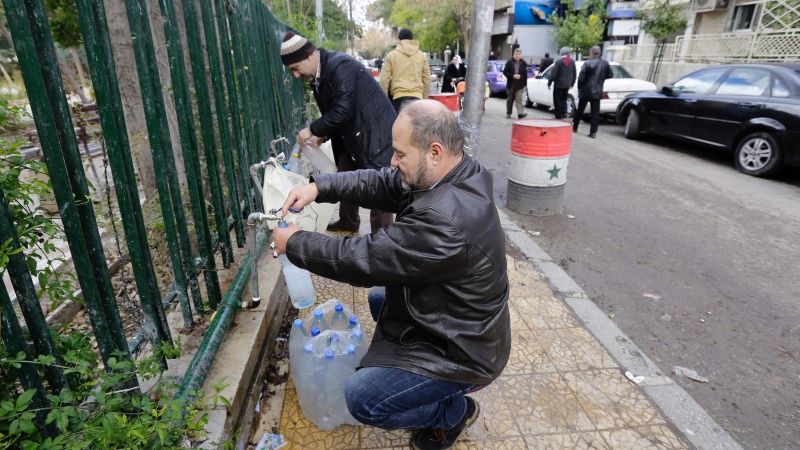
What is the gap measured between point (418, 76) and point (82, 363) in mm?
6744

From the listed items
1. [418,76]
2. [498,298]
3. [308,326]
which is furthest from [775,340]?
[418,76]

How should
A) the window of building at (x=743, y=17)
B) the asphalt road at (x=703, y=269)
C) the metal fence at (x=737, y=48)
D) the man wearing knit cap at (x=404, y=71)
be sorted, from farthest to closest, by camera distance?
the window of building at (x=743, y=17)
the metal fence at (x=737, y=48)
the man wearing knit cap at (x=404, y=71)
the asphalt road at (x=703, y=269)

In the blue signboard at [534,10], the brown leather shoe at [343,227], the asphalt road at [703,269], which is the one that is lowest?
the asphalt road at [703,269]

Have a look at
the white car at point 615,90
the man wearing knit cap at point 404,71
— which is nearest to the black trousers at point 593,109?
the white car at point 615,90

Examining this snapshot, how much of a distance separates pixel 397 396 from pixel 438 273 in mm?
597

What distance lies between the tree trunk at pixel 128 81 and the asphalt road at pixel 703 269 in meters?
3.60

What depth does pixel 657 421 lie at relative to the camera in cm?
242

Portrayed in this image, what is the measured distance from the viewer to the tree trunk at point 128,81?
2646 millimetres

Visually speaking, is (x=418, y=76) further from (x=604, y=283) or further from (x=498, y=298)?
(x=498, y=298)

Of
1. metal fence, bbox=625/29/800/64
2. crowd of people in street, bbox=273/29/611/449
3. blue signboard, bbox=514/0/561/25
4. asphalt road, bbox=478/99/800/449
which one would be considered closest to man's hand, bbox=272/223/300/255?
crowd of people in street, bbox=273/29/611/449

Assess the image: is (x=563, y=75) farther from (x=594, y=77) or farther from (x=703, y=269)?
(x=703, y=269)

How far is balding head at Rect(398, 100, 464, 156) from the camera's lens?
178 cm

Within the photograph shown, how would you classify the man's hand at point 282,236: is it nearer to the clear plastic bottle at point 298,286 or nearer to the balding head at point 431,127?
the balding head at point 431,127

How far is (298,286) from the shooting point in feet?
10.1
